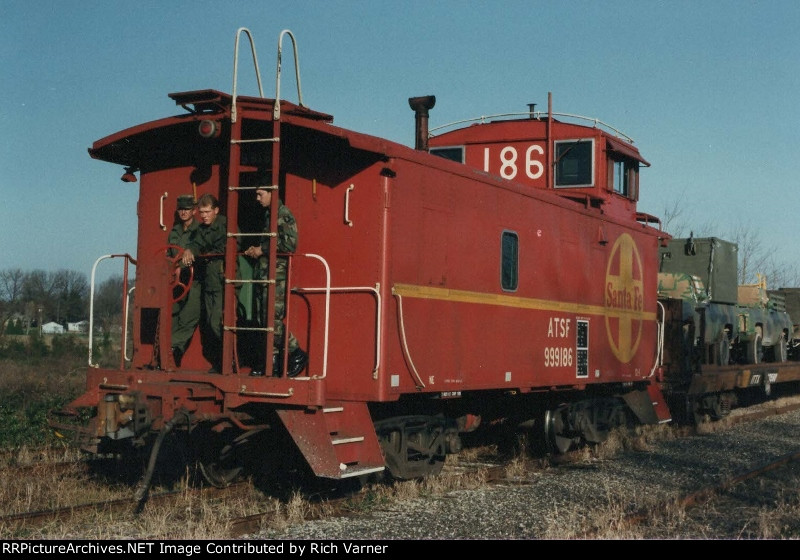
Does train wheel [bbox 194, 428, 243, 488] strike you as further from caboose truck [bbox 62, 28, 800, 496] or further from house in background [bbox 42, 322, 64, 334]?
house in background [bbox 42, 322, 64, 334]

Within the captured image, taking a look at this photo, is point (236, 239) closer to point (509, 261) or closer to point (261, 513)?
point (261, 513)

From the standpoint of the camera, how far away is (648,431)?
14578mm

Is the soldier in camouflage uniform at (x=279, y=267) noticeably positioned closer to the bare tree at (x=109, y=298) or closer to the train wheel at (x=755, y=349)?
the train wheel at (x=755, y=349)

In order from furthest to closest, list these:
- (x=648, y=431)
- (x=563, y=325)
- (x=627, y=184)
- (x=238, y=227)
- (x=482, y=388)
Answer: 1. (x=648, y=431)
2. (x=627, y=184)
3. (x=563, y=325)
4. (x=482, y=388)
5. (x=238, y=227)

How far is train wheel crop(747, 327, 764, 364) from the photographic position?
19.5 meters

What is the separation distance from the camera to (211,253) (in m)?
8.05

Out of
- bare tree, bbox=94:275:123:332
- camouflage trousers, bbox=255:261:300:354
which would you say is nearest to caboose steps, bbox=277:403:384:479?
camouflage trousers, bbox=255:261:300:354

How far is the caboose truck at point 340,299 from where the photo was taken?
7.58 meters

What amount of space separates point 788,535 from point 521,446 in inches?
210

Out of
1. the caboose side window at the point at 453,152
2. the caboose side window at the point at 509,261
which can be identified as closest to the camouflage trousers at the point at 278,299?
the caboose side window at the point at 509,261

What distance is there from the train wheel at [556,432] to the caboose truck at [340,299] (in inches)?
41.0
